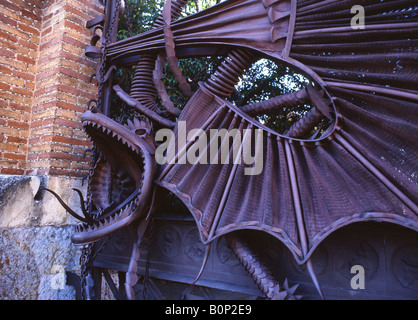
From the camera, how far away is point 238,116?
2.11m

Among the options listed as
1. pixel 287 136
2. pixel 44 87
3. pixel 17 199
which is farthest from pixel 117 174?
pixel 44 87

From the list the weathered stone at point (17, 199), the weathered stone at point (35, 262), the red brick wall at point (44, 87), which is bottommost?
the weathered stone at point (35, 262)

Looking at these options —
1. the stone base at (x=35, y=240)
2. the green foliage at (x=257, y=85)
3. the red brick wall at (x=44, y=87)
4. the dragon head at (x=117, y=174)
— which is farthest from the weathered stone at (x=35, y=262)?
the green foliage at (x=257, y=85)

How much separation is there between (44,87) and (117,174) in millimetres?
1537

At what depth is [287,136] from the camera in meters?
1.99

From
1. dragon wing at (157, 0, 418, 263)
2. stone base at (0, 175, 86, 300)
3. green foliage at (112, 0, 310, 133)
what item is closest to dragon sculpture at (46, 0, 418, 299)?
dragon wing at (157, 0, 418, 263)

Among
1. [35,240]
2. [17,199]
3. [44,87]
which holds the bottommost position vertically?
[35,240]

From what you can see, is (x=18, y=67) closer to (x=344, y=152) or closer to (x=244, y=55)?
(x=244, y=55)

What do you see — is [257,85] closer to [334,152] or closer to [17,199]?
[334,152]

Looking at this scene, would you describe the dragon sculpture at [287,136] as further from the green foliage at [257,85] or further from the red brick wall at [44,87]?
the green foliage at [257,85]

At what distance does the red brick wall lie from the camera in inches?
121

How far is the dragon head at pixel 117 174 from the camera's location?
2.12 metres
